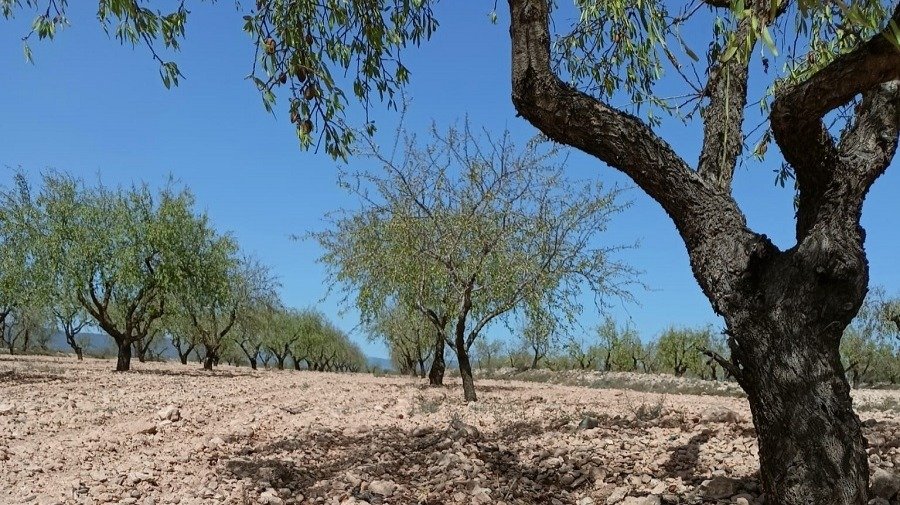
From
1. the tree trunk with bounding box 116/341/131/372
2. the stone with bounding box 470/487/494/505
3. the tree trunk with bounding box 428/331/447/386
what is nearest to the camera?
the stone with bounding box 470/487/494/505

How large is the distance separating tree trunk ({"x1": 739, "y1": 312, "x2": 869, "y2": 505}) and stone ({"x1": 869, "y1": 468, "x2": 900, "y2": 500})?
786 mm

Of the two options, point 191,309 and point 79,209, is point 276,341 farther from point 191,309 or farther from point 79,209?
point 79,209

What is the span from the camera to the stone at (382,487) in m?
4.59

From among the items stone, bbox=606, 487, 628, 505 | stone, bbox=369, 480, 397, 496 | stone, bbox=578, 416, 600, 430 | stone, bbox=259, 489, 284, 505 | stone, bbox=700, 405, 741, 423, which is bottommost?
stone, bbox=259, 489, 284, 505

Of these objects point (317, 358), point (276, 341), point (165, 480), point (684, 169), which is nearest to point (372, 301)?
point (165, 480)

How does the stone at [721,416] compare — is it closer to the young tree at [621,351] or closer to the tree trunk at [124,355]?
the tree trunk at [124,355]

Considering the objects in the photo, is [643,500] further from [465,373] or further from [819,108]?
[465,373]

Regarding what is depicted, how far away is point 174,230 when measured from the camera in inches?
824

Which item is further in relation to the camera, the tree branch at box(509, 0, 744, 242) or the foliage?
the foliage

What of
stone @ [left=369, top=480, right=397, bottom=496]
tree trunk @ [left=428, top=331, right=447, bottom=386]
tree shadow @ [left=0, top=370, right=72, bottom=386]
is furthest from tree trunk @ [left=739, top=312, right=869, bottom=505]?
tree shadow @ [left=0, top=370, right=72, bottom=386]

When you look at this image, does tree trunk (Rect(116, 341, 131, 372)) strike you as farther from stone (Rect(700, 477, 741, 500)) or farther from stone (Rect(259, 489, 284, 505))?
stone (Rect(700, 477, 741, 500))

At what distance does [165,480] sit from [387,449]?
1914mm

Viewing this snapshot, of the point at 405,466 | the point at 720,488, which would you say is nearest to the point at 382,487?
the point at 405,466

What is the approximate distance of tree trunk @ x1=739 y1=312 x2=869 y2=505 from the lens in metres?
3.00
